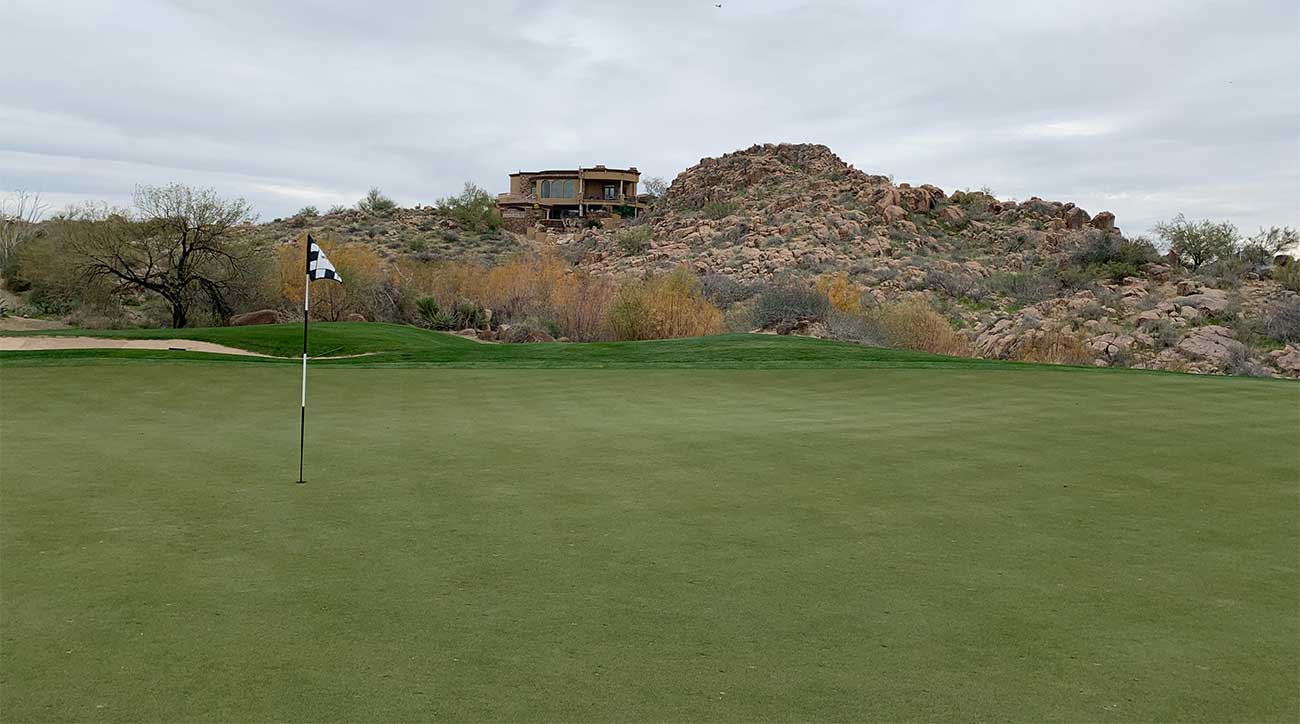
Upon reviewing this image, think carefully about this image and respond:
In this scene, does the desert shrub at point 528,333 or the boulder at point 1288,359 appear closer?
the boulder at point 1288,359

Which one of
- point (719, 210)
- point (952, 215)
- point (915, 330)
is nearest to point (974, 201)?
point (952, 215)

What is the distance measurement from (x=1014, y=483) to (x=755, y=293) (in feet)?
116

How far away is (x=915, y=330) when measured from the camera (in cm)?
3088

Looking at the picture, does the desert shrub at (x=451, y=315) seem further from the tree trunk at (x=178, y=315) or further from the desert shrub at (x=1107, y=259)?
the desert shrub at (x=1107, y=259)

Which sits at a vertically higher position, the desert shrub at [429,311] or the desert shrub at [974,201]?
the desert shrub at [974,201]

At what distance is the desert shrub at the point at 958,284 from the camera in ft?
161

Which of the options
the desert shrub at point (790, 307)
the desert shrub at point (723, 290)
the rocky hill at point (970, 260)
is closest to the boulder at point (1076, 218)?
the rocky hill at point (970, 260)

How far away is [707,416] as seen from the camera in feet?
41.4

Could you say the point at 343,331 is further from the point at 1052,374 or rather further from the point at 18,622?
the point at 18,622

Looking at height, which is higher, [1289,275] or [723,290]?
[1289,275]

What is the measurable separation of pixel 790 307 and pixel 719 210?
132 feet

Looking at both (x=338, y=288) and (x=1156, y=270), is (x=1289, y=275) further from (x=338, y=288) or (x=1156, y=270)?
(x=338, y=288)

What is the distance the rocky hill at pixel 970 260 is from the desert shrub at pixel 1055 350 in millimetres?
103

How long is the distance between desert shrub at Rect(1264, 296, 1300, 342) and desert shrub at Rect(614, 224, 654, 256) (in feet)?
125
